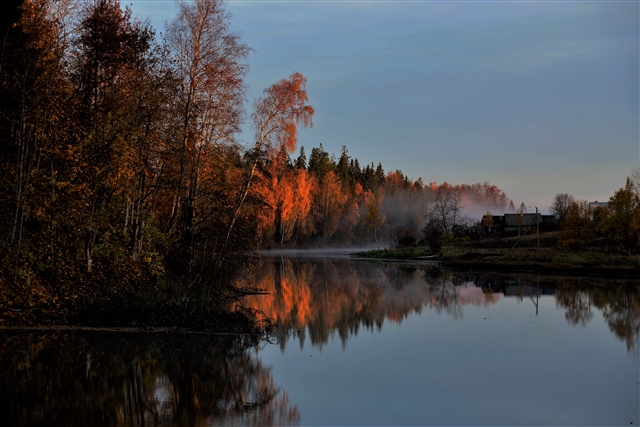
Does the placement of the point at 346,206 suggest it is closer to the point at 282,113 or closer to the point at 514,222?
the point at 514,222

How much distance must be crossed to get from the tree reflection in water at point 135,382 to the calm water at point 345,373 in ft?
0.08

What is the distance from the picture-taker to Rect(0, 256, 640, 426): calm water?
26.2 ft

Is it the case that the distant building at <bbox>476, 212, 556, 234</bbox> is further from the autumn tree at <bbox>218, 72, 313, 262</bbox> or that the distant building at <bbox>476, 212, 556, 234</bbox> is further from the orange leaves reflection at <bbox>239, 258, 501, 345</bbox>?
the autumn tree at <bbox>218, 72, 313, 262</bbox>

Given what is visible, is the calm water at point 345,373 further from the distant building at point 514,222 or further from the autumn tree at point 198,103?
the distant building at point 514,222

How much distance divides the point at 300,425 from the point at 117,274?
10.2 meters

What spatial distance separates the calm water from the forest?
1867 millimetres

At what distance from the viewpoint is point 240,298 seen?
2181cm

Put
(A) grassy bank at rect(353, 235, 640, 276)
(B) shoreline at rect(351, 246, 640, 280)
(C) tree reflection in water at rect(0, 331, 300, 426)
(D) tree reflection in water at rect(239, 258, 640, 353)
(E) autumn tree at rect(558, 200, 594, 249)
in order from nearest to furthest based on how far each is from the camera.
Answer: (C) tree reflection in water at rect(0, 331, 300, 426)
(D) tree reflection in water at rect(239, 258, 640, 353)
(B) shoreline at rect(351, 246, 640, 280)
(A) grassy bank at rect(353, 235, 640, 276)
(E) autumn tree at rect(558, 200, 594, 249)

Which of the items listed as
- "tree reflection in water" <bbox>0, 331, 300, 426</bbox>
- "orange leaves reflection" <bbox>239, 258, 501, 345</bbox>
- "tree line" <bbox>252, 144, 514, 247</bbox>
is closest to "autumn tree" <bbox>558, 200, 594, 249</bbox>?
"orange leaves reflection" <bbox>239, 258, 501, 345</bbox>

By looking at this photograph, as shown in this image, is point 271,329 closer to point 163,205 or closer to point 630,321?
point 630,321

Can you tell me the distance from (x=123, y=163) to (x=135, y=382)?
293 inches

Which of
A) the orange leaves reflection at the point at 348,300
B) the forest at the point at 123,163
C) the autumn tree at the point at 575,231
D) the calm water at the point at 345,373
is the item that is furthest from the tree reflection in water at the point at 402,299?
the autumn tree at the point at 575,231

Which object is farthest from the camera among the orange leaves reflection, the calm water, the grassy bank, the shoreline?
the grassy bank

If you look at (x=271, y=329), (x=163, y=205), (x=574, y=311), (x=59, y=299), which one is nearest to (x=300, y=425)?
(x=271, y=329)
